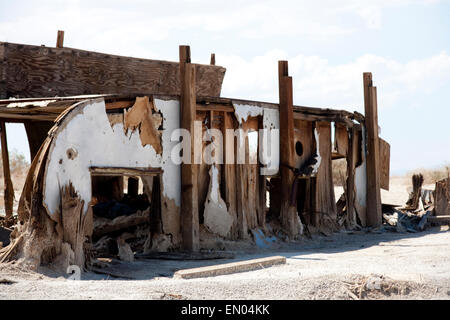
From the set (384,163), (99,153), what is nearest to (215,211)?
(99,153)

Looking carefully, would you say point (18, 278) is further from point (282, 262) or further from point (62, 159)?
point (282, 262)

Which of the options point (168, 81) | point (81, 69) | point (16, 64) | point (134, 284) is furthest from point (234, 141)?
point (134, 284)

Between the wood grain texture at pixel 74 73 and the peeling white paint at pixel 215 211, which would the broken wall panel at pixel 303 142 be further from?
the wood grain texture at pixel 74 73

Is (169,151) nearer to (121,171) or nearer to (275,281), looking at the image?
(121,171)

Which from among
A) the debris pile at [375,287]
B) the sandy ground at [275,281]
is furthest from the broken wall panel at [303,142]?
the debris pile at [375,287]

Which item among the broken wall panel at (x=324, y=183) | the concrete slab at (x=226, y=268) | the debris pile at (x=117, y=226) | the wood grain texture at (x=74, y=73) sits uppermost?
the wood grain texture at (x=74, y=73)

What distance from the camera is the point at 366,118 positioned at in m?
17.8

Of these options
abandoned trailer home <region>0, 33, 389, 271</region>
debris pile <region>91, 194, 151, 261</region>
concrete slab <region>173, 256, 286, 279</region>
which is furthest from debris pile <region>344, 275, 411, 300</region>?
debris pile <region>91, 194, 151, 261</region>

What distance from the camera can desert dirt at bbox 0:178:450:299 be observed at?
27.8ft

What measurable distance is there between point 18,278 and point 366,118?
36.6 ft

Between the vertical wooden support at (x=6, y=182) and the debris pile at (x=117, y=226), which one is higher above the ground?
the vertical wooden support at (x=6, y=182)

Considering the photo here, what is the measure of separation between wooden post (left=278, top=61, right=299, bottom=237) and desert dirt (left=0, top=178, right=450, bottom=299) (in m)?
2.21

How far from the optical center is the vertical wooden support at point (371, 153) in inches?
698

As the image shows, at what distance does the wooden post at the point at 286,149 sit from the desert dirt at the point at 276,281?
2.21m
